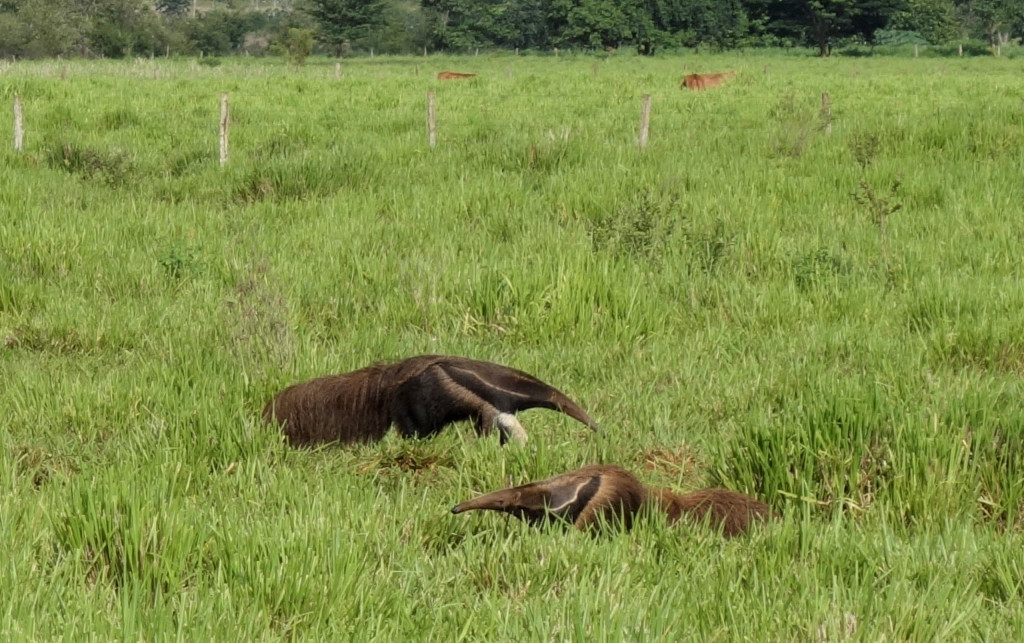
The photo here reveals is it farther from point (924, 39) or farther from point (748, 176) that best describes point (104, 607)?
point (924, 39)

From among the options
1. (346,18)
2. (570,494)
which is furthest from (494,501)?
(346,18)

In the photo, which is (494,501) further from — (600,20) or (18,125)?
(600,20)

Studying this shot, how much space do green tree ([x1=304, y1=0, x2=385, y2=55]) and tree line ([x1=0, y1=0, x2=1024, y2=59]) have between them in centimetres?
7

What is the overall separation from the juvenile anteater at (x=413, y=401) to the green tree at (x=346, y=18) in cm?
7180

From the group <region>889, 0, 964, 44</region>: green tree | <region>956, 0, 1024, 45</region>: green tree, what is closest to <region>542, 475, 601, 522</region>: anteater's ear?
<region>889, 0, 964, 44</region>: green tree

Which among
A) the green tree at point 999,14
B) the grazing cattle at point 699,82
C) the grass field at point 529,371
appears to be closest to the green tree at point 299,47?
A: the grazing cattle at point 699,82

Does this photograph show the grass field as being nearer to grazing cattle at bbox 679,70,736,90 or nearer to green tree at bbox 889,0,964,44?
grazing cattle at bbox 679,70,736,90

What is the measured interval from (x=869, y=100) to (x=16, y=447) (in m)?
21.2

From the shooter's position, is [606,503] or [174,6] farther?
[174,6]

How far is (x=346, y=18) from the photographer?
73.8 metres

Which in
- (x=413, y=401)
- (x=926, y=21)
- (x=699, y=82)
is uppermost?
(x=926, y=21)

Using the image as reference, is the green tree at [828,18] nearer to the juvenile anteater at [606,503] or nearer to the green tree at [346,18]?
the green tree at [346,18]

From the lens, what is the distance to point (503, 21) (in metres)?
81.8

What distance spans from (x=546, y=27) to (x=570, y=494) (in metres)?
79.9
